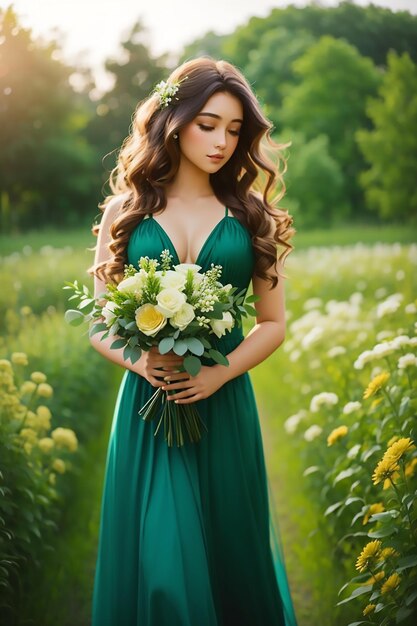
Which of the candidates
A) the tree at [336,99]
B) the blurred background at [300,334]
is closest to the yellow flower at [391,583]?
the blurred background at [300,334]

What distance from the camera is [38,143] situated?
14.5m

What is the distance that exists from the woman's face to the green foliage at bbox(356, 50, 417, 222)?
4.93 m

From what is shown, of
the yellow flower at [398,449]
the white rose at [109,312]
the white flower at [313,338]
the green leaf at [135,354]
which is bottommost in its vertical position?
the yellow flower at [398,449]

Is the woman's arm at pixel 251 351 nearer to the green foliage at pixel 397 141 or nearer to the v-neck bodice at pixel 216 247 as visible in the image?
the v-neck bodice at pixel 216 247

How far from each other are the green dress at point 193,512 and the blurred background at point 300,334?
0.42 metres

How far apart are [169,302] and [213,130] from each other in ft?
2.97

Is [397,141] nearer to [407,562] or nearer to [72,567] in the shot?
[72,567]

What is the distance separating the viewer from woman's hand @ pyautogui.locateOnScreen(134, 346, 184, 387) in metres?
2.54

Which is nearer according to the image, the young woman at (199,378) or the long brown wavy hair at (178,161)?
the young woman at (199,378)

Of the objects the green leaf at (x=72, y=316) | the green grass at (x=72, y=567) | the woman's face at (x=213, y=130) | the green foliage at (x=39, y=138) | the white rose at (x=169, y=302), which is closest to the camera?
the white rose at (x=169, y=302)

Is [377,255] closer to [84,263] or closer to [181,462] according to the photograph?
[84,263]

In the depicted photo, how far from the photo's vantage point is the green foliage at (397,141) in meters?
7.60

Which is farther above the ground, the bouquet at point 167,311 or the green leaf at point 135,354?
the bouquet at point 167,311

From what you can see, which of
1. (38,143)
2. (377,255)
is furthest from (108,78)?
(377,255)
